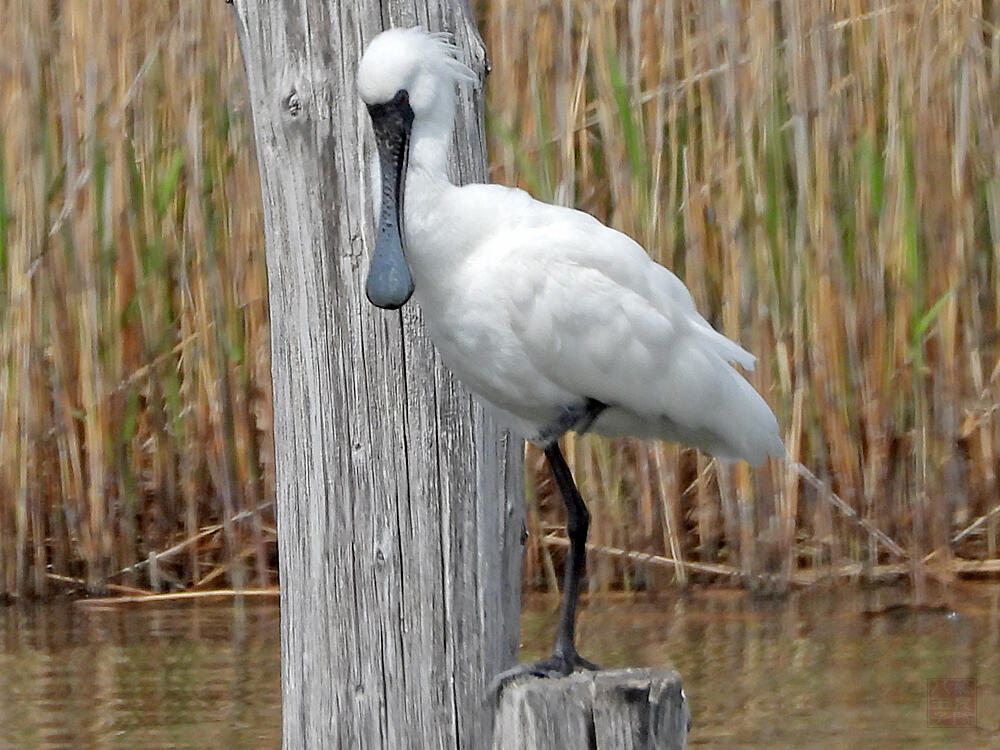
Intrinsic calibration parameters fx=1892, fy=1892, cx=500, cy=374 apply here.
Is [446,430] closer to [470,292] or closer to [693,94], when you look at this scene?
[470,292]

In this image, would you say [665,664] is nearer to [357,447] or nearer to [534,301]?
[534,301]

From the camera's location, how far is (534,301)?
2969mm

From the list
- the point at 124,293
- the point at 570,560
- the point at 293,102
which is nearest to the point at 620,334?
the point at 570,560

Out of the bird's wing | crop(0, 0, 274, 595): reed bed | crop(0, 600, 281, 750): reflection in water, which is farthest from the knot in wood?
crop(0, 0, 274, 595): reed bed

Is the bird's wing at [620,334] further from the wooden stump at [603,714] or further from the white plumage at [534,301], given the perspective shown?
the wooden stump at [603,714]

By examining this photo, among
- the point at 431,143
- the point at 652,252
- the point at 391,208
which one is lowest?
the point at 391,208

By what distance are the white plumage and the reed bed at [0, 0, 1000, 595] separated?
1617 mm

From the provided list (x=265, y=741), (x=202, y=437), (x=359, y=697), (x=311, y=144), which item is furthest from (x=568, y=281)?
(x=202, y=437)

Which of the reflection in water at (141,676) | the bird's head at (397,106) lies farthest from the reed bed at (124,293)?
the bird's head at (397,106)

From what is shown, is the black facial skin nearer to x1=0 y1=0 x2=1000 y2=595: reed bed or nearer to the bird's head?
the bird's head

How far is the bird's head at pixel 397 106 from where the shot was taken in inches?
106

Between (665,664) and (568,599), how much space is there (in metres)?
→ 1.60

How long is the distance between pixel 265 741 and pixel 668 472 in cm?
135

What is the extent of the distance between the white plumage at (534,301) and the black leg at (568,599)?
0.13 metres
